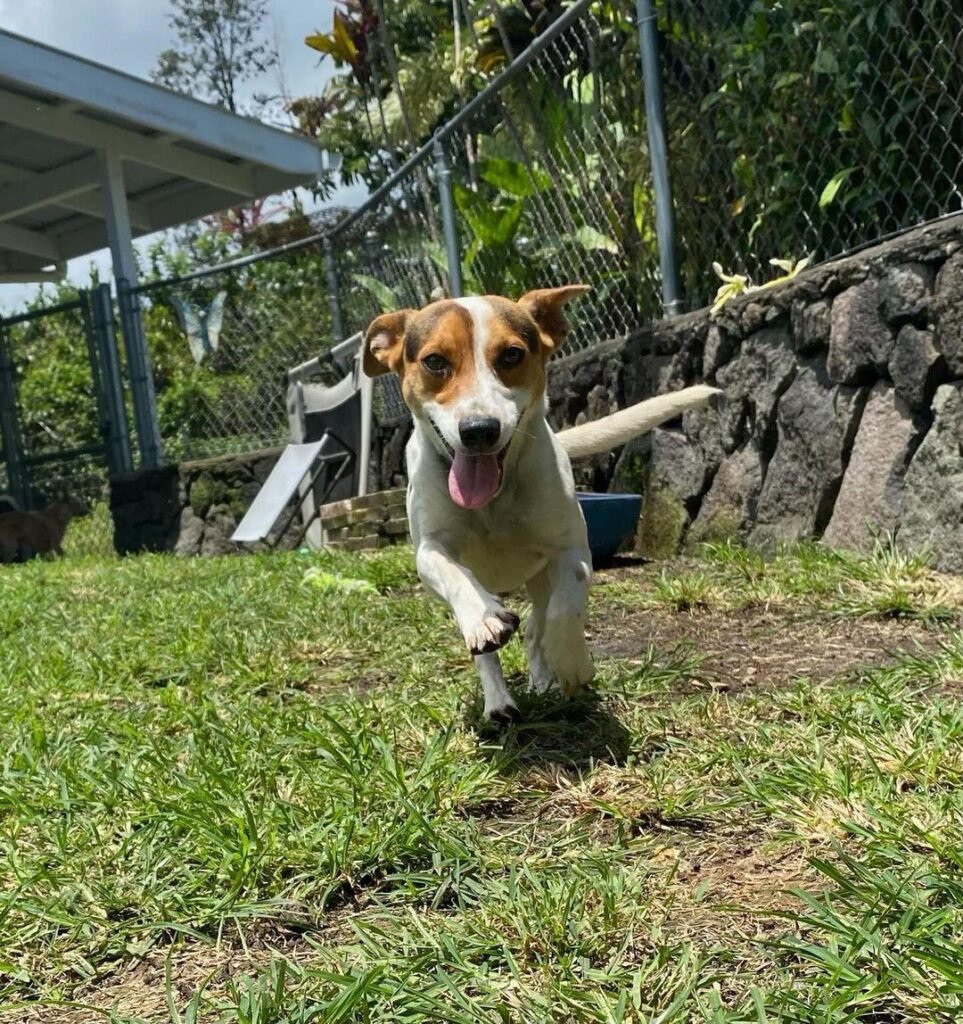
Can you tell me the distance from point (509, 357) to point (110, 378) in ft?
29.3

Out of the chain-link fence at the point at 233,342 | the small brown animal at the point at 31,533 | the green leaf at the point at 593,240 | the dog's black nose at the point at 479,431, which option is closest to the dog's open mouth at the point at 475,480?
the dog's black nose at the point at 479,431

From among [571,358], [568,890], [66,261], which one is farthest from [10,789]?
[66,261]

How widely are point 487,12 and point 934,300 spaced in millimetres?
13072

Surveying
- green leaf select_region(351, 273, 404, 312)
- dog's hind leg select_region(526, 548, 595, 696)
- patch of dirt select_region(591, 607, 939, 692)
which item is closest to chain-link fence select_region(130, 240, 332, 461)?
green leaf select_region(351, 273, 404, 312)

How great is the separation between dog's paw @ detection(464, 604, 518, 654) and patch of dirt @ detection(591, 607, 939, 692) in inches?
33.0

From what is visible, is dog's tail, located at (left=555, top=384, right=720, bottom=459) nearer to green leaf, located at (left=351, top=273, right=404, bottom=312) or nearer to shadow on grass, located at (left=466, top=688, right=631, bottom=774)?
shadow on grass, located at (left=466, top=688, right=631, bottom=774)

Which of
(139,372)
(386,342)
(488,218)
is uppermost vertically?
(488,218)

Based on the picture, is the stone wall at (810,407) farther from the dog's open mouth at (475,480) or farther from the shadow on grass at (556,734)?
the dog's open mouth at (475,480)

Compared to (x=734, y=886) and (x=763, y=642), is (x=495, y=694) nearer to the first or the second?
(x=734, y=886)

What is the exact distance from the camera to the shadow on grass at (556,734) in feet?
8.68

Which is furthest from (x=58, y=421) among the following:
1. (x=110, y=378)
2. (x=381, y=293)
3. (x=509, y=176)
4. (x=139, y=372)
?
(x=509, y=176)

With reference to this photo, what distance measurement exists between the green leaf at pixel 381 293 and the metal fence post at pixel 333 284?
585 mm

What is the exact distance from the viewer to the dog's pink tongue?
9.71 ft

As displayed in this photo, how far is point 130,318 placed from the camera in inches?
431
